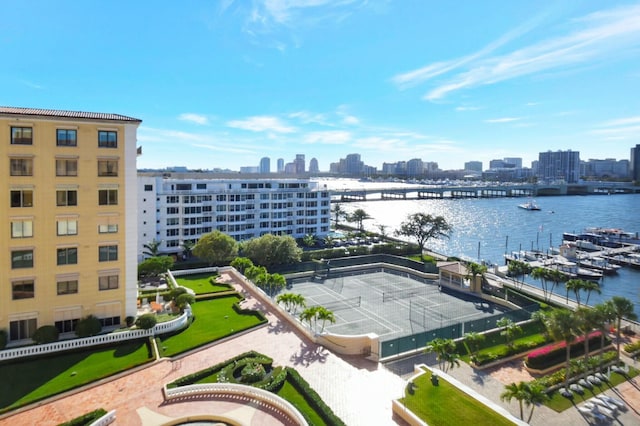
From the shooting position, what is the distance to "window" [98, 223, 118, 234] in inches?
1247

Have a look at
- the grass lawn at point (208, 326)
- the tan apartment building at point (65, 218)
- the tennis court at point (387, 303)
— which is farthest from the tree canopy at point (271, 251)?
the tan apartment building at point (65, 218)

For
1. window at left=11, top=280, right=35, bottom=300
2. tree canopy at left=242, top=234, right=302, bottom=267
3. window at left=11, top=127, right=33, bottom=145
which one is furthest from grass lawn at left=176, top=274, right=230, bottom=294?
window at left=11, top=127, right=33, bottom=145

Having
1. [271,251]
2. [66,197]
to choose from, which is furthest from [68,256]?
[271,251]

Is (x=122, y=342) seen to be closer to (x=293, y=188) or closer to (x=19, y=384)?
(x=19, y=384)

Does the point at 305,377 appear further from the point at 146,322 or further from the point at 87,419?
the point at 146,322

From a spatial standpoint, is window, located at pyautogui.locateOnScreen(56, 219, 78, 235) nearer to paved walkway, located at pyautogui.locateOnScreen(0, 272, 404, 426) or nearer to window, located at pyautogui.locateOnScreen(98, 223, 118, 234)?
window, located at pyautogui.locateOnScreen(98, 223, 118, 234)

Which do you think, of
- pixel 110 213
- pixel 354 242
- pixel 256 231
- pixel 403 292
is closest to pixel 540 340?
pixel 403 292

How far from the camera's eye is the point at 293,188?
278 ft

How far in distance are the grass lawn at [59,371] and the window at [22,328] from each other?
371 cm

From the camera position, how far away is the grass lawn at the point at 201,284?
144ft

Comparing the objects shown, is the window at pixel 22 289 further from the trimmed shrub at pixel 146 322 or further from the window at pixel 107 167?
the window at pixel 107 167

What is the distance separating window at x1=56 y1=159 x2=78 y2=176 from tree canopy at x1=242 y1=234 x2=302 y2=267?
27.3 metres

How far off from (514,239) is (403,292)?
66104mm

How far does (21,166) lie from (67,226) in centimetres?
530
